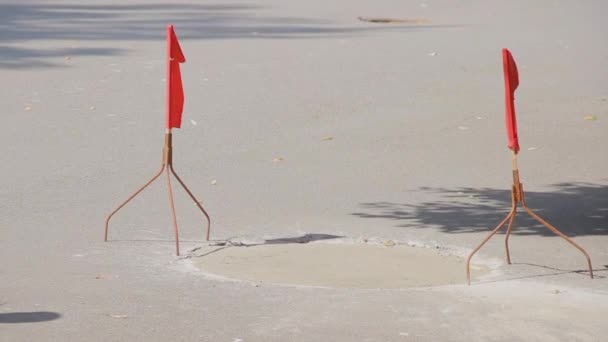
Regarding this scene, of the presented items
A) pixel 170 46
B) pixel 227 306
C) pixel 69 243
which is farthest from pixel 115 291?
pixel 170 46

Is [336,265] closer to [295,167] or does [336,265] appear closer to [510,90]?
[510,90]

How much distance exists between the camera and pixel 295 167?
35.6ft

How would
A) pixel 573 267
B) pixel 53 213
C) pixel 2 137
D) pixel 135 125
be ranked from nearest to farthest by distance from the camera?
pixel 573 267 → pixel 53 213 → pixel 2 137 → pixel 135 125

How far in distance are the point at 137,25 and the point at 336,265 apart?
13512 millimetres

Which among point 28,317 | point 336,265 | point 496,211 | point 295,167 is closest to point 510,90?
point 336,265

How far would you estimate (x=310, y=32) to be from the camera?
19.8 meters

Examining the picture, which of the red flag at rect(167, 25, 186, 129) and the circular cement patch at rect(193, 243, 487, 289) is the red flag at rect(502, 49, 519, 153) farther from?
the red flag at rect(167, 25, 186, 129)

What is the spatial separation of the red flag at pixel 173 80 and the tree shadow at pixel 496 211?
1.69 meters

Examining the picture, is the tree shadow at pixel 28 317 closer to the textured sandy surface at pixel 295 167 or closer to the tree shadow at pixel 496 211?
the textured sandy surface at pixel 295 167

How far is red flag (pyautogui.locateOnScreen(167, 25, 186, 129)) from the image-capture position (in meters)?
8.09

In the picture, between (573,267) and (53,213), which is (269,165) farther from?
(573,267)

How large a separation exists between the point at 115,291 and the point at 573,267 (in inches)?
112

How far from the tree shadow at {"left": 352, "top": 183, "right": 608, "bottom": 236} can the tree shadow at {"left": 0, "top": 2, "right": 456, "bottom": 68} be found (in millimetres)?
8037

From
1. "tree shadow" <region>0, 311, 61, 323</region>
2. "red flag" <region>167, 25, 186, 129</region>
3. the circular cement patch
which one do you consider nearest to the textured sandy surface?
"tree shadow" <region>0, 311, 61, 323</region>
